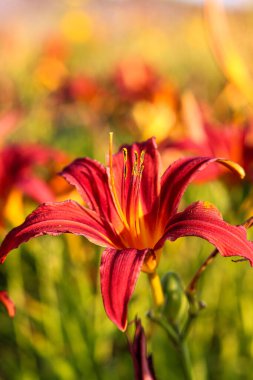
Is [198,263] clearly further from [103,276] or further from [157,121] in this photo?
[103,276]

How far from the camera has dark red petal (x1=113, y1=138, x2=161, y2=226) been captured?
2.44ft

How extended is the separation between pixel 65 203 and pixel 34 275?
127 cm

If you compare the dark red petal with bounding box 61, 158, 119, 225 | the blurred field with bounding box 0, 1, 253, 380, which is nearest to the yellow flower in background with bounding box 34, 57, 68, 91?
the blurred field with bounding box 0, 1, 253, 380

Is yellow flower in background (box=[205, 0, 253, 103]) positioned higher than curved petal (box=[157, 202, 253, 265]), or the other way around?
yellow flower in background (box=[205, 0, 253, 103])

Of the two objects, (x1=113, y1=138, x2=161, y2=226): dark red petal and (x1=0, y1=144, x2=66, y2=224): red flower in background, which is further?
(x1=0, y1=144, x2=66, y2=224): red flower in background

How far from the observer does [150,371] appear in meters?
0.62

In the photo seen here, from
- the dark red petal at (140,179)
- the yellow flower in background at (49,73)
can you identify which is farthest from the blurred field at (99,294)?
the yellow flower in background at (49,73)

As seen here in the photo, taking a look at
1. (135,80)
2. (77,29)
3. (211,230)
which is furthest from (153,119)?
(77,29)

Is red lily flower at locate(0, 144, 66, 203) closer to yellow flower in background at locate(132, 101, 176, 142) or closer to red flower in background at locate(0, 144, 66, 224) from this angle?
red flower in background at locate(0, 144, 66, 224)

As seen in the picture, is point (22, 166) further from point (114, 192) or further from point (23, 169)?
point (114, 192)

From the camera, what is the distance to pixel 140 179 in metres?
0.73

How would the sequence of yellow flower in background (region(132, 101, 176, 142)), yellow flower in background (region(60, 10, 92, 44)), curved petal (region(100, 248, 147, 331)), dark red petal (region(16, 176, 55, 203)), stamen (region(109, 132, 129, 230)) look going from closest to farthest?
curved petal (region(100, 248, 147, 331)) < stamen (region(109, 132, 129, 230)) < dark red petal (region(16, 176, 55, 203)) < yellow flower in background (region(132, 101, 176, 142)) < yellow flower in background (region(60, 10, 92, 44))

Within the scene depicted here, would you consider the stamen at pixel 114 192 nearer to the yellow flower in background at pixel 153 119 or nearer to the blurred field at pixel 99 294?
the blurred field at pixel 99 294

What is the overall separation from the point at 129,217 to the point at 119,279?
177 millimetres
